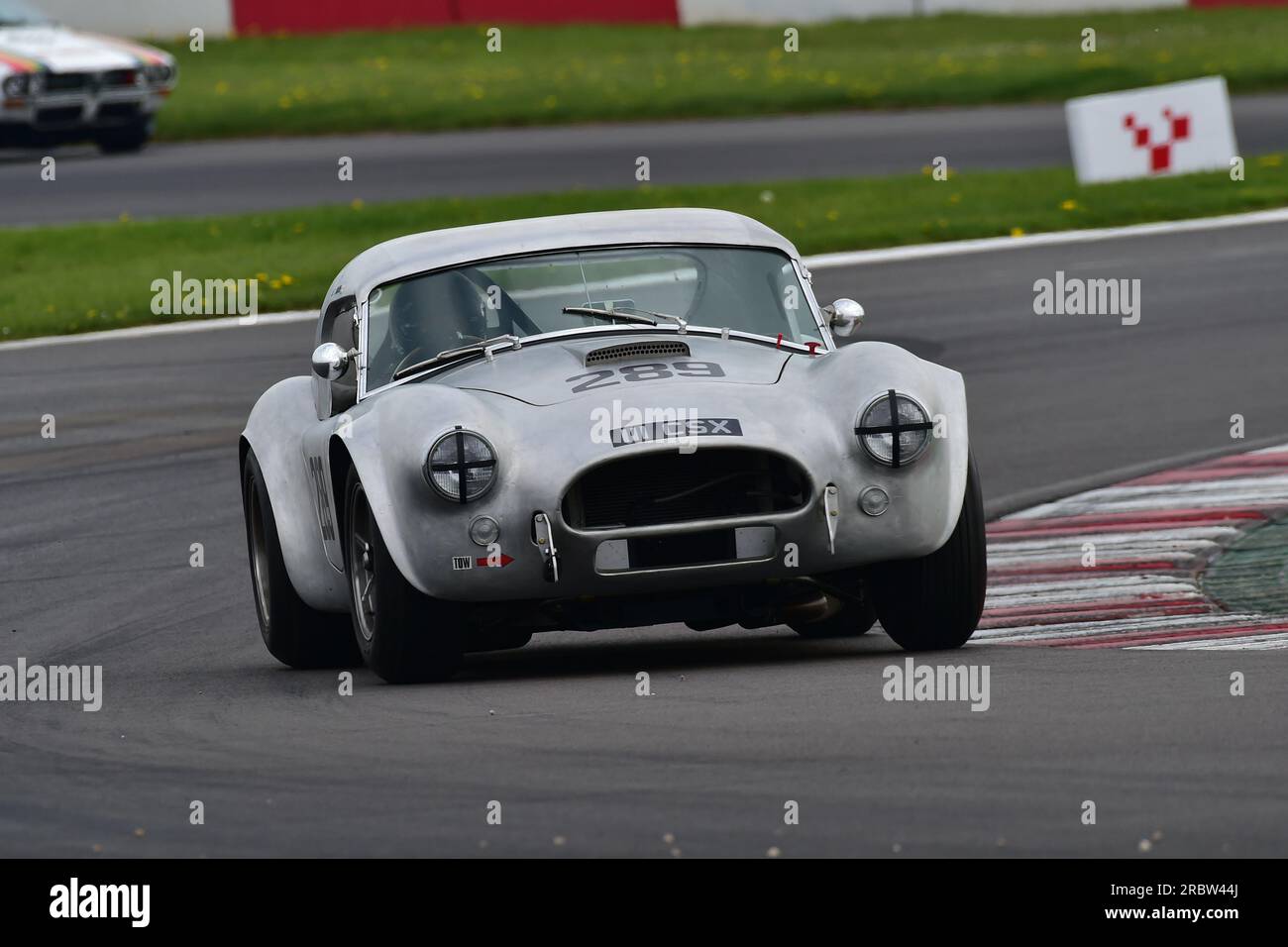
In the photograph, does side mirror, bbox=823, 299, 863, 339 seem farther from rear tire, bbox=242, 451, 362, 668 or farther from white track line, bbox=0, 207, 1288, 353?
white track line, bbox=0, 207, 1288, 353

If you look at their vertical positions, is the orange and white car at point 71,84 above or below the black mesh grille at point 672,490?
above

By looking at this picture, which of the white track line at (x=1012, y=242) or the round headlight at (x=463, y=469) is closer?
the round headlight at (x=463, y=469)

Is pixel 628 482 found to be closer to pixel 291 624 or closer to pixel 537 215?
pixel 291 624

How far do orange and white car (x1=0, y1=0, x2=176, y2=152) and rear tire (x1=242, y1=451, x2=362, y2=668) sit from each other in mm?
16479

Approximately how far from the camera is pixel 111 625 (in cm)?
925

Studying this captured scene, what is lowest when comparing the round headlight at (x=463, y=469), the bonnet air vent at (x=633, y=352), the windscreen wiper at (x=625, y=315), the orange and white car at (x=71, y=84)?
the round headlight at (x=463, y=469)

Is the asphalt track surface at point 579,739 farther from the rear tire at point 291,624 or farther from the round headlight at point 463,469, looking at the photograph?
the round headlight at point 463,469

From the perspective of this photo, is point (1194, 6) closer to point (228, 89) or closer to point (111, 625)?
point (228, 89)

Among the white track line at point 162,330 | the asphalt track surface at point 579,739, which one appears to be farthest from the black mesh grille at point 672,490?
the white track line at point 162,330

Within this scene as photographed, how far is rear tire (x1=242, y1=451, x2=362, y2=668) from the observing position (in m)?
8.31

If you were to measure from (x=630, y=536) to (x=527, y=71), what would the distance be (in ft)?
80.7

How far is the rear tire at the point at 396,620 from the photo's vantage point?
7.11m

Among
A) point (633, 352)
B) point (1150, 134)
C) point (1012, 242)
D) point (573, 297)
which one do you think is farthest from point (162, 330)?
point (633, 352)

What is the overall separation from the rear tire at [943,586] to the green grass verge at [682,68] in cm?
2033
